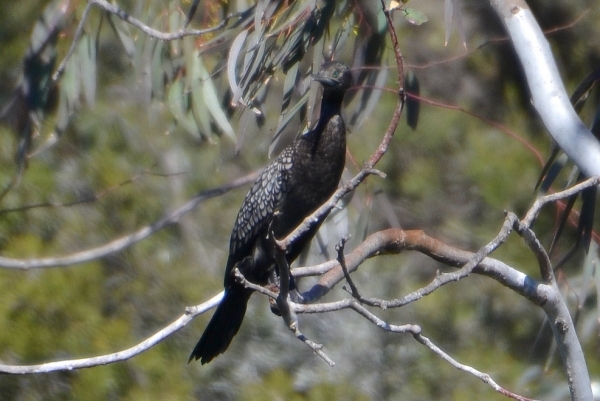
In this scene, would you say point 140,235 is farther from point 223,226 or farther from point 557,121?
point 557,121

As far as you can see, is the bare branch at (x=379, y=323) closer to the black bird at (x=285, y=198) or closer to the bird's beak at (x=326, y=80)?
the black bird at (x=285, y=198)

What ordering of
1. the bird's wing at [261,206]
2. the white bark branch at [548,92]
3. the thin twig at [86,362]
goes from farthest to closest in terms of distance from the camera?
the bird's wing at [261,206]
the white bark branch at [548,92]
the thin twig at [86,362]

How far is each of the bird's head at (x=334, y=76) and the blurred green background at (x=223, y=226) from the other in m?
0.57

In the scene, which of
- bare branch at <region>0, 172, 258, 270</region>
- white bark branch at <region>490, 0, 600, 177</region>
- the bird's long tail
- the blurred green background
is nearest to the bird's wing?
the bird's long tail

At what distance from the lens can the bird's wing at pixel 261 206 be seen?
8.53 feet

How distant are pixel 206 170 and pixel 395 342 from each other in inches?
43.5

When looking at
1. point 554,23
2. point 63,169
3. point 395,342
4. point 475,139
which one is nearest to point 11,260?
point 63,169

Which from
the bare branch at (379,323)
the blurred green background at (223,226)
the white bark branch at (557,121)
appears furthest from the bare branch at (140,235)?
the bare branch at (379,323)

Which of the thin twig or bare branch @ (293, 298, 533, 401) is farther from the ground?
bare branch @ (293, 298, 533, 401)

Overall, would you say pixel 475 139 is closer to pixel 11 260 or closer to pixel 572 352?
pixel 11 260

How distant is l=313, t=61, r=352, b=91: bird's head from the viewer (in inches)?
97.4

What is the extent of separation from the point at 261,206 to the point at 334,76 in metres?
0.43

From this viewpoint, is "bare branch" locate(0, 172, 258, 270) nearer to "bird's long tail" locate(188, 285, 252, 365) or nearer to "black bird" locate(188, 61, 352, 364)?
"black bird" locate(188, 61, 352, 364)

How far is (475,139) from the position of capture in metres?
4.63
